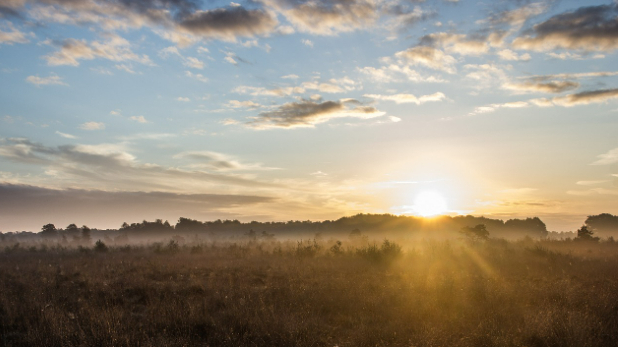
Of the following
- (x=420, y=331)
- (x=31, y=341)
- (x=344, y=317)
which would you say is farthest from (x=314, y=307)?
(x=31, y=341)

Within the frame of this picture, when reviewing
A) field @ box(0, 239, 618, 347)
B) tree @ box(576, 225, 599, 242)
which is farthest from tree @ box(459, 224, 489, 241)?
field @ box(0, 239, 618, 347)

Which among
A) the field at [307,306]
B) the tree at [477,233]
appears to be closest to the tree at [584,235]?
the tree at [477,233]

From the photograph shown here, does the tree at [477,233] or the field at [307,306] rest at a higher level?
the tree at [477,233]

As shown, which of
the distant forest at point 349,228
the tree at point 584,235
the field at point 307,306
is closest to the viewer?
the field at point 307,306

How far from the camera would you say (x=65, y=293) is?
35.8 feet

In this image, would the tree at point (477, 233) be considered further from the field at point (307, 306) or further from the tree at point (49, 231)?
the tree at point (49, 231)

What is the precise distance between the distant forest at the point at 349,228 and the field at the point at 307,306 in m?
39.9

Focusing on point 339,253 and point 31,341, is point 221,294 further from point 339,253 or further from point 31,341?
point 339,253

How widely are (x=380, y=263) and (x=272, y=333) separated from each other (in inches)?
420

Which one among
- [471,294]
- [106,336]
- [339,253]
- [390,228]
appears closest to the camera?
[106,336]

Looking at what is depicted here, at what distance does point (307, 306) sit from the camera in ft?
30.7

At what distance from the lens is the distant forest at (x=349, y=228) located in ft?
196

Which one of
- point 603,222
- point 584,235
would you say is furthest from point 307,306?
point 603,222

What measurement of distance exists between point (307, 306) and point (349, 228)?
66161mm
